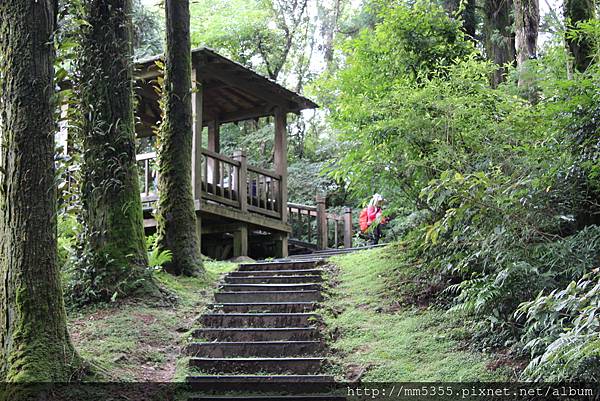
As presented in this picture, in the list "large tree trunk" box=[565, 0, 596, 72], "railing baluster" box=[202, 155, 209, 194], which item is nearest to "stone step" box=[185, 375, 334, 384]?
"large tree trunk" box=[565, 0, 596, 72]

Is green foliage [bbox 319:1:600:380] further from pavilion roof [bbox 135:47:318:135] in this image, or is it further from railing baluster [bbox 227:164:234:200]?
railing baluster [bbox 227:164:234:200]

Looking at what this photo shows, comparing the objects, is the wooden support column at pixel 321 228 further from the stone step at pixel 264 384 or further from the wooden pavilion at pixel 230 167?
the stone step at pixel 264 384

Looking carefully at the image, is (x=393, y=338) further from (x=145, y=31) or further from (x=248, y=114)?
(x=145, y=31)

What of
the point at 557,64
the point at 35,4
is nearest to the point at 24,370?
the point at 35,4

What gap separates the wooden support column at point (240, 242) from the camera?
14.3 m

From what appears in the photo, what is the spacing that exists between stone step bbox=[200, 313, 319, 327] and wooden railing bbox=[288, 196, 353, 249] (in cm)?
927

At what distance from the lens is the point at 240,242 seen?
14.4m

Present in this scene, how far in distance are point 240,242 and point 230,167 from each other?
1696mm

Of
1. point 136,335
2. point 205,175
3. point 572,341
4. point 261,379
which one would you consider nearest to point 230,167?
point 205,175

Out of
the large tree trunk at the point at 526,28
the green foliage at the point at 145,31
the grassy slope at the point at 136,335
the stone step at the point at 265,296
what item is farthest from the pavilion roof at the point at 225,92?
the green foliage at the point at 145,31

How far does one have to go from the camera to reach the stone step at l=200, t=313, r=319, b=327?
8.16 m

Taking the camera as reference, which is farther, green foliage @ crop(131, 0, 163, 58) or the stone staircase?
green foliage @ crop(131, 0, 163, 58)

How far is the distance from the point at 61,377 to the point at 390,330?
3632mm

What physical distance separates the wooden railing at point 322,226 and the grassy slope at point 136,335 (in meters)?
8.67
